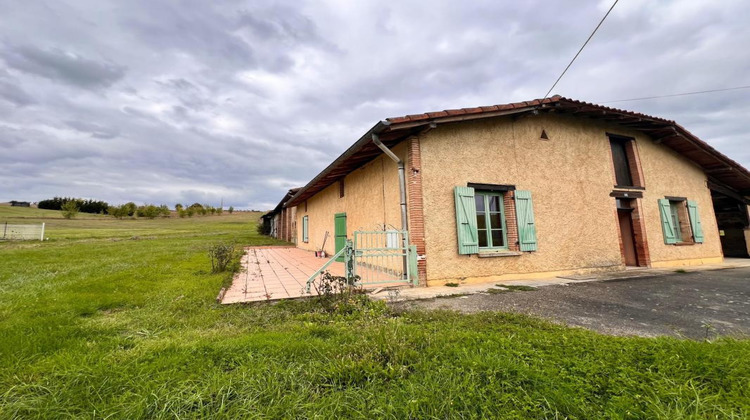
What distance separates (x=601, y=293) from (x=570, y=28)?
19.6 feet

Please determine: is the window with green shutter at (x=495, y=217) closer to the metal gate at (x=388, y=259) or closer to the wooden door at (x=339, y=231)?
the metal gate at (x=388, y=259)

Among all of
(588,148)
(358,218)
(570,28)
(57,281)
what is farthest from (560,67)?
(57,281)

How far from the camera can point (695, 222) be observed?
31.0 ft

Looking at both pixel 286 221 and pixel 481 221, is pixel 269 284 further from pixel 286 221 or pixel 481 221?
pixel 286 221

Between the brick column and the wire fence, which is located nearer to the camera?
Answer: the brick column

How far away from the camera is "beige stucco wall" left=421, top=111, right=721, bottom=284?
6125 mm

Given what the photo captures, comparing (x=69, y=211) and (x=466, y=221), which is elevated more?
(x=69, y=211)

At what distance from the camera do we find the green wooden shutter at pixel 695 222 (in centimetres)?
940

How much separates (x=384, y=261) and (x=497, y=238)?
296cm

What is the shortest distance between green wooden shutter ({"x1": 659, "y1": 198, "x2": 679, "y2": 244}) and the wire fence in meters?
35.8

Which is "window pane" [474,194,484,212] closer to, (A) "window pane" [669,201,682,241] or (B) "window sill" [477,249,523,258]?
(B) "window sill" [477,249,523,258]

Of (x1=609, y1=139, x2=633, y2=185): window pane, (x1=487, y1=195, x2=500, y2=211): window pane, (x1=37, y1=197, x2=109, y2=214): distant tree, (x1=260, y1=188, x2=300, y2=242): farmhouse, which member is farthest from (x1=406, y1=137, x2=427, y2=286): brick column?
(x1=37, y1=197, x2=109, y2=214): distant tree

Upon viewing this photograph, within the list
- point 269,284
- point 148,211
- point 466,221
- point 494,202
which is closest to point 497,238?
point 494,202

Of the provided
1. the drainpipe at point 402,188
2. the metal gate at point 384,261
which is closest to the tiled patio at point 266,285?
the metal gate at point 384,261
